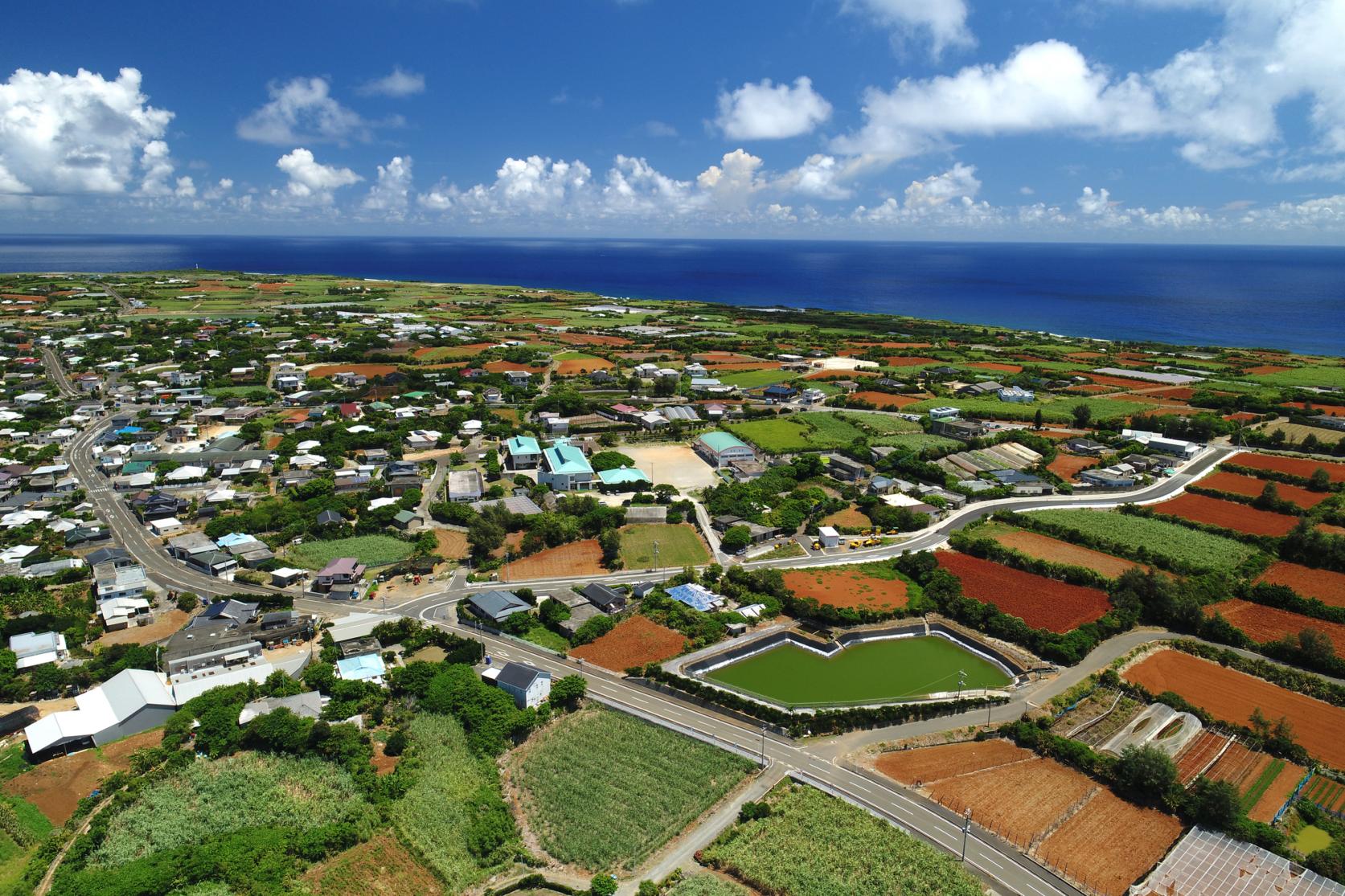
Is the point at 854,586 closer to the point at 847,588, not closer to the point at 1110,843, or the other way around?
the point at 847,588

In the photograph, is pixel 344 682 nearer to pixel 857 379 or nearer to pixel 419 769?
pixel 419 769

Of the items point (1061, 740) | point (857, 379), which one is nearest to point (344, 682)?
point (1061, 740)

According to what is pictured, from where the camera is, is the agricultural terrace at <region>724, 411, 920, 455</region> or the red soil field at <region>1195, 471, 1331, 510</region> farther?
the agricultural terrace at <region>724, 411, 920, 455</region>

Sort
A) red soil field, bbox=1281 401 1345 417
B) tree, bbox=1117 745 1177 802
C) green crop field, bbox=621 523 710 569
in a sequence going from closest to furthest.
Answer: tree, bbox=1117 745 1177 802, green crop field, bbox=621 523 710 569, red soil field, bbox=1281 401 1345 417

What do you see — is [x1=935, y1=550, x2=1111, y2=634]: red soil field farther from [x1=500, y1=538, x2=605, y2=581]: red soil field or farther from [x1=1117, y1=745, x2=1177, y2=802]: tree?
[x1=500, y1=538, x2=605, y2=581]: red soil field

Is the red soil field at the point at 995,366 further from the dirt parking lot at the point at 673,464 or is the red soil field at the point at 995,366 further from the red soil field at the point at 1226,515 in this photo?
the dirt parking lot at the point at 673,464

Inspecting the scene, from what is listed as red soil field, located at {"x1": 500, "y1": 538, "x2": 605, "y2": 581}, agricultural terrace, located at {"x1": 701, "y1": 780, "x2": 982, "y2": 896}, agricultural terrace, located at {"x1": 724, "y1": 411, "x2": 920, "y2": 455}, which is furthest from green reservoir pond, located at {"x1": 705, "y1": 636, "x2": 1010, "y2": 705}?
agricultural terrace, located at {"x1": 724, "y1": 411, "x2": 920, "y2": 455}
